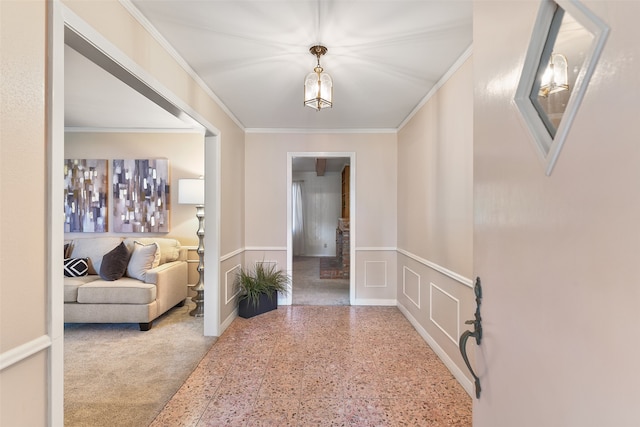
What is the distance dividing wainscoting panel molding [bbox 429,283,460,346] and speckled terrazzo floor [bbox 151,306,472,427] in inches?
11.7

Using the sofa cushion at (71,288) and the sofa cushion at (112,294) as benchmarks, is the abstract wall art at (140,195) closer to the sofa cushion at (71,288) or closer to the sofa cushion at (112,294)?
the sofa cushion at (71,288)

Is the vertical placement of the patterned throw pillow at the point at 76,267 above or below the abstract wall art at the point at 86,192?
below

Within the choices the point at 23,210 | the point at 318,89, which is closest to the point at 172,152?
the point at 318,89

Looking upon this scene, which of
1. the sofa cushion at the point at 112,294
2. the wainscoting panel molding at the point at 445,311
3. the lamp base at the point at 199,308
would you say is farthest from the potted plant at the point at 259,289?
the wainscoting panel molding at the point at 445,311

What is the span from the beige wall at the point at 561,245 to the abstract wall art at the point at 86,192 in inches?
→ 185

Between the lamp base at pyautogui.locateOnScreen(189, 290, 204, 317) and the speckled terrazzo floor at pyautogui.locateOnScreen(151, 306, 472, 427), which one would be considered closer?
the speckled terrazzo floor at pyautogui.locateOnScreen(151, 306, 472, 427)

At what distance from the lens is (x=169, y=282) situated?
348 cm

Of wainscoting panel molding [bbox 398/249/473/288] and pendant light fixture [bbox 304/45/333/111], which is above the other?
pendant light fixture [bbox 304/45/333/111]

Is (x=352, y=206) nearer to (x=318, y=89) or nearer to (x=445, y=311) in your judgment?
(x=445, y=311)

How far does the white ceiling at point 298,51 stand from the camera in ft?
5.66

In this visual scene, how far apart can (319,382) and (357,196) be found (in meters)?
2.42

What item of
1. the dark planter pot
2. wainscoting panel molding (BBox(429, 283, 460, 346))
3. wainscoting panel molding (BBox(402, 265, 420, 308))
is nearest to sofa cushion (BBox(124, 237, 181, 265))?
the dark planter pot

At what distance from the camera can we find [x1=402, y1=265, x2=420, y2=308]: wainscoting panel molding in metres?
3.22

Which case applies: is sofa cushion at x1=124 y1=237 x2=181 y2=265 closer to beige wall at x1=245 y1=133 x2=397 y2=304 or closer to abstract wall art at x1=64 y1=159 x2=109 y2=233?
abstract wall art at x1=64 y1=159 x2=109 y2=233
